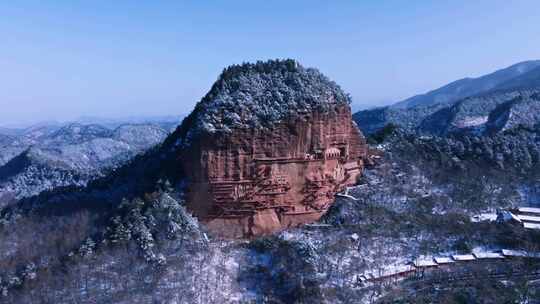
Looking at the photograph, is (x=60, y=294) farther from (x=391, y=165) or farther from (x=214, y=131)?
(x=391, y=165)

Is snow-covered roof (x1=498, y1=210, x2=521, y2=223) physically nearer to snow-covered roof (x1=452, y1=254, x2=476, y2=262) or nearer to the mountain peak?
Result: snow-covered roof (x1=452, y1=254, x2=476, y2=262)

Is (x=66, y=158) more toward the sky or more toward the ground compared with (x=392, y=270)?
more toward the ground

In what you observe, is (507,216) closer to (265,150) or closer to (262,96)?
(265,150)

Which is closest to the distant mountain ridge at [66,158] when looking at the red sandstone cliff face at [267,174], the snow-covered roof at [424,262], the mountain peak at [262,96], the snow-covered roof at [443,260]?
the red sandstone cliff face at [267,174]

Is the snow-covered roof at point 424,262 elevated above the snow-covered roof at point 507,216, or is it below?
below

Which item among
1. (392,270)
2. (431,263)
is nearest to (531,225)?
(431,263)

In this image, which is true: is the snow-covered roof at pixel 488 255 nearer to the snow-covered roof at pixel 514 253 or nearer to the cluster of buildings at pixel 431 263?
the cluster of buildings at pixel 431 263
